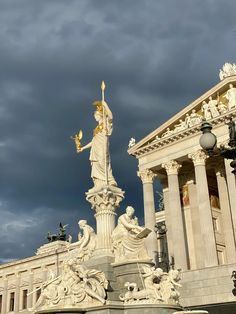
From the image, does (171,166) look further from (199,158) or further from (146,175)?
(199,158)

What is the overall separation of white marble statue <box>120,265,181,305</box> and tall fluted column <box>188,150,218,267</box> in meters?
23.5

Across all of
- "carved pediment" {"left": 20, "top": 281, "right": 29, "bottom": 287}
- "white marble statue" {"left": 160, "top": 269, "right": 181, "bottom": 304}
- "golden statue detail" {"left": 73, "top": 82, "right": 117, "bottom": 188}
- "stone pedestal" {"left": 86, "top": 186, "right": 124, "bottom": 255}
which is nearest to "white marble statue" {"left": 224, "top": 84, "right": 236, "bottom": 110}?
"golden statue detail" {"left": 73, "top": 82, "right": 117, "bottom": 188}

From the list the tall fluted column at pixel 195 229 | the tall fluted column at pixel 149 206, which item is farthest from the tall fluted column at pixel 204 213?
the tall fluted column at pixel 149 206

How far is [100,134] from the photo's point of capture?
16.5 metres

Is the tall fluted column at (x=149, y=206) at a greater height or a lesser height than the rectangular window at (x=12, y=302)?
greater

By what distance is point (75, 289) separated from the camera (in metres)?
12.8

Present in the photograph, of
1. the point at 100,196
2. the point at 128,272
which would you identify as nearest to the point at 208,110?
the point at 100,196

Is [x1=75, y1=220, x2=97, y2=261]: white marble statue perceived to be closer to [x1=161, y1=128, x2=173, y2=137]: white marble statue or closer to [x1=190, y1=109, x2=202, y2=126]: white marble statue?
[x1=190, y1=109, x2=202, y2=126]: white marble statue

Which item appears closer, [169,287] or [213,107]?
[169,287]

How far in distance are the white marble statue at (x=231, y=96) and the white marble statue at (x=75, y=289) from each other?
2829 centimetres

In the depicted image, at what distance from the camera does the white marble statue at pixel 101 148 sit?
15961 millimetres

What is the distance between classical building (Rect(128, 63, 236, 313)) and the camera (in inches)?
1427

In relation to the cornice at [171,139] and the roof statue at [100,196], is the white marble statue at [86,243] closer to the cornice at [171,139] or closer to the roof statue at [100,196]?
the roof statue at [100,196]

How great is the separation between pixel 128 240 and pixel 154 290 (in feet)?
6.86
